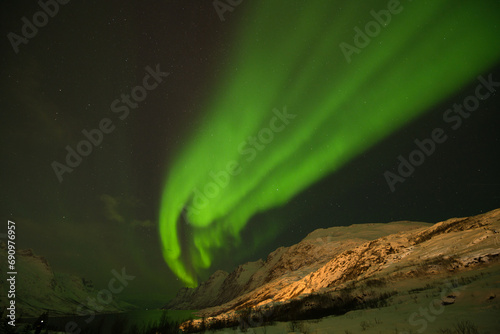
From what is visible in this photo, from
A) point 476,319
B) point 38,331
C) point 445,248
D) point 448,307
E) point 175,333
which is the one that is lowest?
point 445,248

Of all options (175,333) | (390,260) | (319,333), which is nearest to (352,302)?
(319,333)

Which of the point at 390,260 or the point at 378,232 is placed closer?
the point at 390,260

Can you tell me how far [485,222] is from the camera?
2623 cm

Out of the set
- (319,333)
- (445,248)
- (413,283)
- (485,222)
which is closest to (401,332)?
(319,333)

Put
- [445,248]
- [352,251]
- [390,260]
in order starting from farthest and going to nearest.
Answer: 1. [352,251]
2. [390,260]
3. [445,248]

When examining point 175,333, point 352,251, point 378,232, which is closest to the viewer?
point 175,333

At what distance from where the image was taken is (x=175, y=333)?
29.4 ft

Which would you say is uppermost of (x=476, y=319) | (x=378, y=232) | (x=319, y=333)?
(x=319, y=333)

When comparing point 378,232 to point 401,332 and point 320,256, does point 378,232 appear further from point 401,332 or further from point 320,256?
point 401,332

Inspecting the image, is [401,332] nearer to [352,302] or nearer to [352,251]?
[352,302]

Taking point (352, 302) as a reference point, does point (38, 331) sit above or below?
above

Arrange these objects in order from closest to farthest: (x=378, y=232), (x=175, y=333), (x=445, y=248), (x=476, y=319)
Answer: (x=476, y=319)
(x=175, y=333)
(x=445, y=248)
(x=378, y=232)

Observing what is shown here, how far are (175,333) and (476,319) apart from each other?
973 cm

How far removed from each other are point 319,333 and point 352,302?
7282 mm
